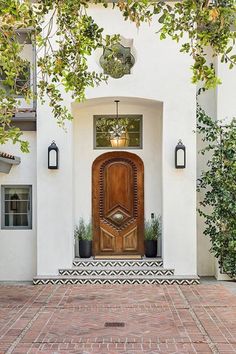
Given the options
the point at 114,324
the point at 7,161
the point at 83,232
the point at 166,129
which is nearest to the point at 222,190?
the point at 166,129

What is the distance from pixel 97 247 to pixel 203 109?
4.44m

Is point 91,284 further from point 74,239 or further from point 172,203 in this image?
point 172,203

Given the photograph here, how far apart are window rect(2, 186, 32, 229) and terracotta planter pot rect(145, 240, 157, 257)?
299 cm

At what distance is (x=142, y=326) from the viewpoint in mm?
8047

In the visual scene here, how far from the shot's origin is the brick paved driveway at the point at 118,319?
7117 millimetres

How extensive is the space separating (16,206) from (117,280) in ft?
10.3

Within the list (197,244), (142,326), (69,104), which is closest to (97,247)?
(197,244)

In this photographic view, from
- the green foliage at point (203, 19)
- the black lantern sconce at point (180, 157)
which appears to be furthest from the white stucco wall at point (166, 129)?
the green foliage at point (203, 19)

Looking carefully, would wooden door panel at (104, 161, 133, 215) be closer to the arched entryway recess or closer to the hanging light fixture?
the arched entryway recess

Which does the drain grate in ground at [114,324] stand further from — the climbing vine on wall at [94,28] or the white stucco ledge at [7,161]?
the white stucco ledge at [7,161]

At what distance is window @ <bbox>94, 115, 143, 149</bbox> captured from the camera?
12.4 metres

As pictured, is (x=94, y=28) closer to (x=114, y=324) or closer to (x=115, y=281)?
(x=114, y=324)

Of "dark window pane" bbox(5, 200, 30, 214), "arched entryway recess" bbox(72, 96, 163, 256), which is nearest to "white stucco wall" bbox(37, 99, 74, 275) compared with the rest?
"dark window pane" bbox(5, 200, 30, 214)

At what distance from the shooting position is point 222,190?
11.1m
